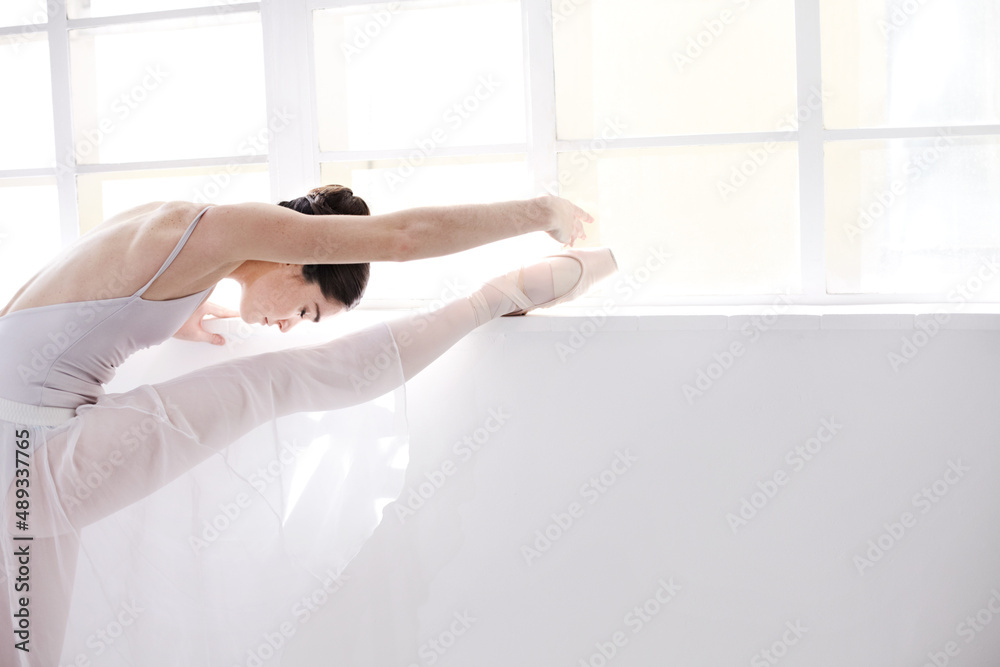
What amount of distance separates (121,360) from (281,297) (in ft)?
1.02

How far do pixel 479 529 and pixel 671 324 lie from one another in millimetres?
591

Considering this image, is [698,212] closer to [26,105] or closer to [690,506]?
[690,506]

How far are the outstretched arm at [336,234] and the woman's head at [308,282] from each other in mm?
168

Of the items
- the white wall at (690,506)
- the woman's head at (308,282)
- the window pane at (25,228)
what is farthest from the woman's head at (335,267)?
the window pane at (25,228)

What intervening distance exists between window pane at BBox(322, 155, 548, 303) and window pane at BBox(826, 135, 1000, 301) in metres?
0.69

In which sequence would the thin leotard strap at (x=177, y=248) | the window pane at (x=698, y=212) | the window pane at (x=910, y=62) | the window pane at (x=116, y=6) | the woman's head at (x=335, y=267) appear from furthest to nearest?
the window pane at (x=116, y=6) < the window pane at (x=698, y=212) < the window pane at (x=910, y=62) < the woman's head at (x=335, y=267) < the thin leotard strap at (x=177, y=248)

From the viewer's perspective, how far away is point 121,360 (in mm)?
1420

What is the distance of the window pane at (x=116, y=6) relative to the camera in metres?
1.91

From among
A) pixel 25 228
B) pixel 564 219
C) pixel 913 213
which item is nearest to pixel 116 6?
pixel 25 228

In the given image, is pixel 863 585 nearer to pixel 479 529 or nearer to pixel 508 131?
pixel 479 529

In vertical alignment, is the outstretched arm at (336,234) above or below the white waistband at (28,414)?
above

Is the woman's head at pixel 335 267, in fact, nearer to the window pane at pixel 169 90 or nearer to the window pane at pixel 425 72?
the window pane at pixel 425 72

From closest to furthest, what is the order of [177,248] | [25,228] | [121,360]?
[177,248] < [121,360] < [25,228]

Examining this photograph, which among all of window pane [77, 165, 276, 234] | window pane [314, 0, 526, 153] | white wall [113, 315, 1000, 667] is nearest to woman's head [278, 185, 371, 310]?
white wall [113, 315, 1000, 667]
